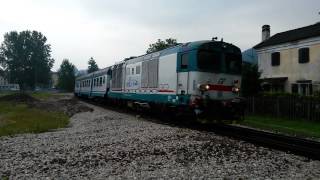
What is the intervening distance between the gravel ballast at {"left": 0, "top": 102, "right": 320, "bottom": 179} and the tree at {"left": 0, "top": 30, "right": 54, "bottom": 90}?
9543 centimetres

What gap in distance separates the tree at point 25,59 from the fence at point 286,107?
84.7 meters

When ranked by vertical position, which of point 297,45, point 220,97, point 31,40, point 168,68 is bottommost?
point 220,97

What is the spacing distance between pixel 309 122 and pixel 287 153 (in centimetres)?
1351

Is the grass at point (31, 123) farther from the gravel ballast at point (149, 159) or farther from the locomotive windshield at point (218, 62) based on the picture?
the locomotive windshield at point (218, 62)

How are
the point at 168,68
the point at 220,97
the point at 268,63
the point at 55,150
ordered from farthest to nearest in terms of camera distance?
the point at 268,63, the point at 168,68, the point at 220,97, the point at 55,150

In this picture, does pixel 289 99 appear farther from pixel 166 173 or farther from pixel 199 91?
pixel 166 173

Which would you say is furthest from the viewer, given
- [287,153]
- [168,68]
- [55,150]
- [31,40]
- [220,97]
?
[31,40]

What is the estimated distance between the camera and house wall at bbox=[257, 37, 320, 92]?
107 feet

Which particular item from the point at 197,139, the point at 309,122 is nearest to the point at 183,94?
the point at 197,139

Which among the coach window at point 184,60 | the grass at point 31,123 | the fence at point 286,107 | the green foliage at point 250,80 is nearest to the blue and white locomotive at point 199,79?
the coach window at point 184,60

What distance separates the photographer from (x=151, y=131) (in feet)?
51.1

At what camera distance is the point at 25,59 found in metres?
106

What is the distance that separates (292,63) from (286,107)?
33.6ft

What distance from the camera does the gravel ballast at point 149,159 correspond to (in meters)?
8.62
